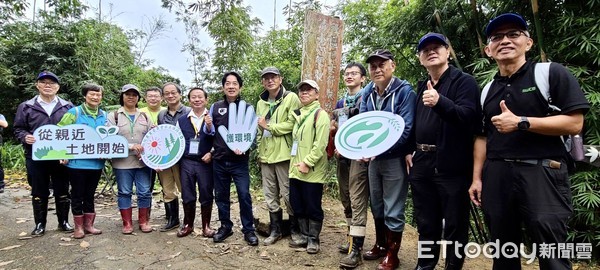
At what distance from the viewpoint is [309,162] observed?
3.39m

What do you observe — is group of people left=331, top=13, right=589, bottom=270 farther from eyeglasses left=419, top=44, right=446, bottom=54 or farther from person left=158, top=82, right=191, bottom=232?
person left=158, top=82, right=191, bottom=232

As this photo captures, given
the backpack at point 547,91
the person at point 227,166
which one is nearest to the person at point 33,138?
the person at point 227,166

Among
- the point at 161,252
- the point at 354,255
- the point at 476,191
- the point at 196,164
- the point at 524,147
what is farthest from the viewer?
the point at 196,164

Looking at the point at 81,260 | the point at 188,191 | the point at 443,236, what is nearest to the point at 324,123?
the point at 443,236

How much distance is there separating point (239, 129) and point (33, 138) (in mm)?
2342

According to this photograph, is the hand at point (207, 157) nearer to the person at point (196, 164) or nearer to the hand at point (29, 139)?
the person at point (196, 164)

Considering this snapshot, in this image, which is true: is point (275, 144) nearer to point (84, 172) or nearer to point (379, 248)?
point (379, 248)

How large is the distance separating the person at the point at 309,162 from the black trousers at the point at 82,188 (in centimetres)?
243

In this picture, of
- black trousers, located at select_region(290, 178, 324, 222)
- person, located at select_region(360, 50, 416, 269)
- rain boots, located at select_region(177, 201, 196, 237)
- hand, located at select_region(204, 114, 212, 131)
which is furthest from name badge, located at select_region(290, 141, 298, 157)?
rain boots, located at select_region(177, 201, 196, 237)

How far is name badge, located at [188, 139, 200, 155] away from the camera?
405cm

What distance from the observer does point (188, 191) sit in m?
4.11

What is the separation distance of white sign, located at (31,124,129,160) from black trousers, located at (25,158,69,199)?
220 mm

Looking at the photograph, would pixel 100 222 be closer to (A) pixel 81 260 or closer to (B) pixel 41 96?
(A) pixel 81 260

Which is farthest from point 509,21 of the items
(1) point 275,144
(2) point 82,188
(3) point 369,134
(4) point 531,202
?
(2) point 82,188
